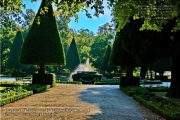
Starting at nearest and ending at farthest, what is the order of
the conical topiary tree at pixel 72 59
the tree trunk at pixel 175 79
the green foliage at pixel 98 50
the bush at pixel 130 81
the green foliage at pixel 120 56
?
the tree trunk at pixel 175 79 < the green foliage at pixel 120 56 < the bush at pixel 130 81 < the conical topiary tree at pixel 72 59 < the green foliage at pixel 98 50

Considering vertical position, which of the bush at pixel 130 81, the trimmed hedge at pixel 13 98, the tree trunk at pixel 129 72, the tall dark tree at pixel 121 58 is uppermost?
the tall dark tree at pixel 121 58

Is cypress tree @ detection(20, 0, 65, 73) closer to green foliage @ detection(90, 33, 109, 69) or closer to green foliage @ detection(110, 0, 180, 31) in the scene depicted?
green foliage @ detection(110, 0, 180, 31)

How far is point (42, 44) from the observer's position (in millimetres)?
21922

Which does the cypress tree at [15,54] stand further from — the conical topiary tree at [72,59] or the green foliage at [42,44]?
the green foliage at [42,44]

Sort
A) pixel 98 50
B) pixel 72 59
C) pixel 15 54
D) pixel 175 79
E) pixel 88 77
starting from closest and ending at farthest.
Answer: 1. pixel 175 79
2. pixel 88 77
3. pixel 15 54
4. pixel 72 59
5. pixel 98 50

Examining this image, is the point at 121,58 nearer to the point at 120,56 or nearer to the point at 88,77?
the point at 120,56

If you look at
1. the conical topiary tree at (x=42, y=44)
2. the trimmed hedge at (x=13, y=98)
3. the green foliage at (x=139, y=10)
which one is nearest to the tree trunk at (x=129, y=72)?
the conical topiary tree at (x=42, y=44)

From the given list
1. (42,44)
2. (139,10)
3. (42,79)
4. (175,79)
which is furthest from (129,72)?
(139,10)

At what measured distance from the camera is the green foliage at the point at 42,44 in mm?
21906

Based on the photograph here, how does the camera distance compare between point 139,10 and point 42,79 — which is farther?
point 42,79

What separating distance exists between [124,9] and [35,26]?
16.2 metres

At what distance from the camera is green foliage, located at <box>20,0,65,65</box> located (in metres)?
21.9

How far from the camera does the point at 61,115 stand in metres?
8.62

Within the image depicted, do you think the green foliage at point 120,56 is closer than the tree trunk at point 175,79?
No
